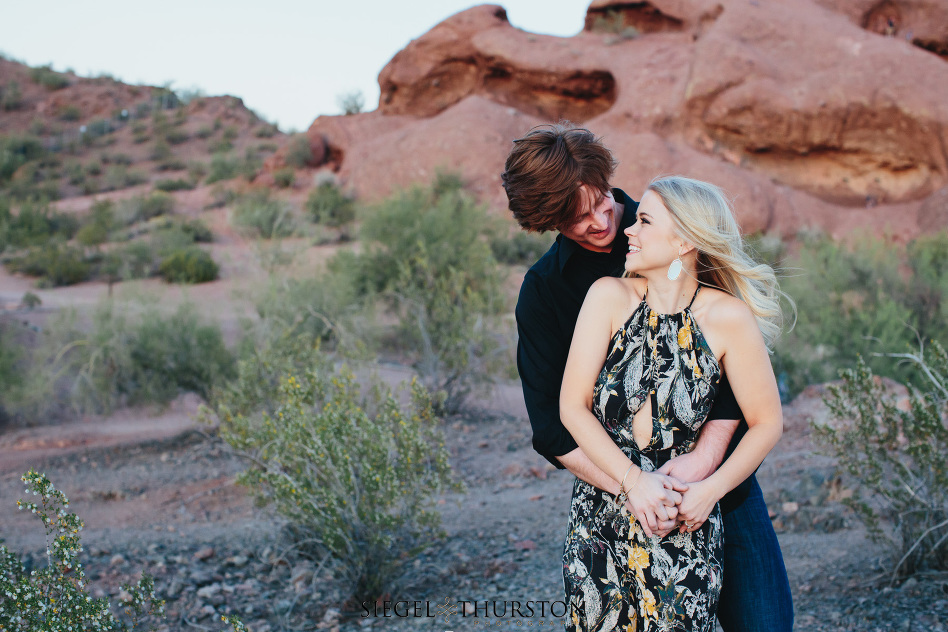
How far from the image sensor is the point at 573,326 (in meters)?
2.44

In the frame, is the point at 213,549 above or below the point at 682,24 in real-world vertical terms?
below

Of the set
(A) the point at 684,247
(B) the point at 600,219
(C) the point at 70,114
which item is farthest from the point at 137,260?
(C) the point at 70,114

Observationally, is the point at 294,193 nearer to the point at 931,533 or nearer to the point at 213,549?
the point at 213,549

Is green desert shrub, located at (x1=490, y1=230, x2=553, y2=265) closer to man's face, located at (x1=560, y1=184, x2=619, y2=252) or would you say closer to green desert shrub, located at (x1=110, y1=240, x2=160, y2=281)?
green desert shrub, located at (x1=110, y1=240, x2=160, y2=281)

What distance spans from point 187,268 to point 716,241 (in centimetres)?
1640

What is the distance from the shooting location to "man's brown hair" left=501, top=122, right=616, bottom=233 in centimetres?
224

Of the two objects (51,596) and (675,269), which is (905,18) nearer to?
(675,269)

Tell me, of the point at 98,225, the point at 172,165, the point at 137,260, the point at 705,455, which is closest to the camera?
the point at 705,455

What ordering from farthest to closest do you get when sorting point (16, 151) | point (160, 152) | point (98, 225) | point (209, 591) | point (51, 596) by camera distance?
point (160, 152) → point (16, 151) → point (98, 225) → point (209, 591) → point (51, 596)

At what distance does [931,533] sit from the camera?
3.66 m

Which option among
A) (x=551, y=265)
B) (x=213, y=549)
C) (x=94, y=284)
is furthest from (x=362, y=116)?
(x=551, y=265)

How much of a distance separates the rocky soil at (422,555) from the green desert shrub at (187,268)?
374 inches

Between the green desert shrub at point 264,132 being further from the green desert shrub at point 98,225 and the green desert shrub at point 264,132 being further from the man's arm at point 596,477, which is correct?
the man's arm at point 596,477

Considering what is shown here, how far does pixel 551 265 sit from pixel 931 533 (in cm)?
265
